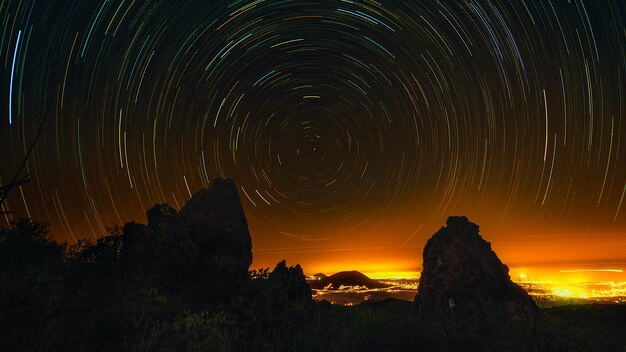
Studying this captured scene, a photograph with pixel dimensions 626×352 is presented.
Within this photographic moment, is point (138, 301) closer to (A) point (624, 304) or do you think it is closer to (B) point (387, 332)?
(B) point (387, 332)

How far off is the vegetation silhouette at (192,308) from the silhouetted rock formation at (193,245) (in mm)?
102

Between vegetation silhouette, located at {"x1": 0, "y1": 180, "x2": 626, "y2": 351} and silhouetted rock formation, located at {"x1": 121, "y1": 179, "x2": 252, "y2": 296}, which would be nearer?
vegetation silhouette, located at {"x1": 0, "y1": 180, "x2": 626, "y2": 351}

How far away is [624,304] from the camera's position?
154 ft

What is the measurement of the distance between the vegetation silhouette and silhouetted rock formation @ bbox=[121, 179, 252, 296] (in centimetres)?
10

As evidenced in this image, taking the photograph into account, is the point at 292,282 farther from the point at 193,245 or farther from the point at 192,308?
the point at 193,245

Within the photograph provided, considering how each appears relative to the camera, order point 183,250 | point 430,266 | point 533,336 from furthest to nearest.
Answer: point 430,266 → point 183,250 → point 533,336

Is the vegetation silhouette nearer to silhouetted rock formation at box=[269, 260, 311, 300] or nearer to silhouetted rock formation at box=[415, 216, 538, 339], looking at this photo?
silhouetted rock formation at box=[269, 260, 311, 300]

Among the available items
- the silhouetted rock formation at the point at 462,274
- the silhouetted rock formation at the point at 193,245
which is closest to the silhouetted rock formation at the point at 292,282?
the silhouetted rock formation at the point at 193,245

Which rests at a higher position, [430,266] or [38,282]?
[430,266]

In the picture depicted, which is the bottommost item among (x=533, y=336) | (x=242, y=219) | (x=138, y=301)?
(x=533, y=336)

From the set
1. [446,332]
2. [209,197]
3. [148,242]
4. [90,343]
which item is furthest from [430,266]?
[90,343]

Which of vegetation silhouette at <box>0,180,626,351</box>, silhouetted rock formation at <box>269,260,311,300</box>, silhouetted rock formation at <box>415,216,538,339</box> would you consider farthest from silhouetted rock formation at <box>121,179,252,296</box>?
silhouetted rock formation at <box>415,216,538,339</box>

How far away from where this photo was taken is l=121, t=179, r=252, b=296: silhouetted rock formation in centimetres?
2820

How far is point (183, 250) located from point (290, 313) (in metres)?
14.8
